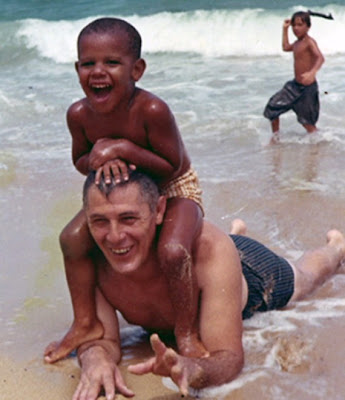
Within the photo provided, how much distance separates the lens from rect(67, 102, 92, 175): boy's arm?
3102mm

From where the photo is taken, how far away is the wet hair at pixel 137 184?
2.76m

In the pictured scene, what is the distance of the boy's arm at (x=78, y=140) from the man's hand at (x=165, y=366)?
93 cm

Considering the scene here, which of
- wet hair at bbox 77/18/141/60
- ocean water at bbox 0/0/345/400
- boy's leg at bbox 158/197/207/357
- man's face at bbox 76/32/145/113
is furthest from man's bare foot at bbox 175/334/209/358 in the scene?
wet hair at bbox 77/18/141/60

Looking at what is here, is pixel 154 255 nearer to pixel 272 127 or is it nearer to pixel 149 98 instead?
pixel 149 98

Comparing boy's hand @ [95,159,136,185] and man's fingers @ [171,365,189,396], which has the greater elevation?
boy's hand @ [95,159,136,185]

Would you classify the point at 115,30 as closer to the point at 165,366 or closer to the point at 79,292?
the point at 79,292

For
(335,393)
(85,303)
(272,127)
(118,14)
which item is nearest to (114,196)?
(85,303)

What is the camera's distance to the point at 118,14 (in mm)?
19906

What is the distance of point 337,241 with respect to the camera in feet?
13.9

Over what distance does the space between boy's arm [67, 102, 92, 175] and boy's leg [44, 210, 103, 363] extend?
0.24 meters

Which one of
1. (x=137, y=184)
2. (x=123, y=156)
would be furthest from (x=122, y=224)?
(x=123, y=156)

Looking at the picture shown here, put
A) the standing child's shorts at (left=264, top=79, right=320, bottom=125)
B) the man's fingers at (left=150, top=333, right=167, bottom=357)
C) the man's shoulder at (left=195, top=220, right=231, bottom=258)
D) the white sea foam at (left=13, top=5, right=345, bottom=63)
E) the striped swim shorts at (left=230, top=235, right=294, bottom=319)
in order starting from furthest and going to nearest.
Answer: the white sea foam at (left=13, top=5, right=345, bottom=63) < the standing child's shorts at (left=264, top=79, right=320, bottom=125) < the striped swim shorts at (left=230, top=235, right=294, bottom=319) < the man's shoulder at (left=195, top=220, right=231, bottom=258) < the man's fingers at (left=150, top=333, right=167, bottom=357)

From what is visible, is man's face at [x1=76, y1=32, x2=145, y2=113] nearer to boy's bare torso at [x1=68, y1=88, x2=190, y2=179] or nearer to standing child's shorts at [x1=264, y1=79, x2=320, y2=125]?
boy's bare torso at [x1=68, y1=88, x2=190, y2=179]

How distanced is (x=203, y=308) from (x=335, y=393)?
1.99 ft
